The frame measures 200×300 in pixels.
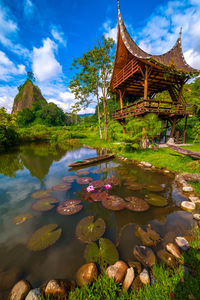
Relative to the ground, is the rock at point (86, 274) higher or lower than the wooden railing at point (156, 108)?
lower

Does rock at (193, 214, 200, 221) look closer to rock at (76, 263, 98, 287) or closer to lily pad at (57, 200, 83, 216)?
Answer: rock at (76, 263, 98, 287)

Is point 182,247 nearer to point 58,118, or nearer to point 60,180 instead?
point 60,180

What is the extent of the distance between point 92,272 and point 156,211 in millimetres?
2464

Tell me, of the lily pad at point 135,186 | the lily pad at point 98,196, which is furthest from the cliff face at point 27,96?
the lily pad at point 135,186

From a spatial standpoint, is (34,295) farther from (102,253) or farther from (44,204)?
(44,204)

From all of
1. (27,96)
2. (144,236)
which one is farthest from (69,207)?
(27,96)

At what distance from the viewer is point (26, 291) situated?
5.38ft

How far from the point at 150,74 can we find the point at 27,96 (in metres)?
70.6

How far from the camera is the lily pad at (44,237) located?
237 cm

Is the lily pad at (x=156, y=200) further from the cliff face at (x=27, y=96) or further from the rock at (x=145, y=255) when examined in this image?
the cliff face at (x=27, y=96)

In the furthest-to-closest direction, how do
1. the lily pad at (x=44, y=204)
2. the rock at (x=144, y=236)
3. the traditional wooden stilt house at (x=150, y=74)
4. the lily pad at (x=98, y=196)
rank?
1. the traditional wooden stilt house at (x=150, y=74)
2. the lily pad at (x=98, y=196)
3. the lily pad at (x=44, y=204)
4. the rock at (x=144, y=236)

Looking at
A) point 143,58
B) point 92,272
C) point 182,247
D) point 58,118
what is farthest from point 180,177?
point 58,118

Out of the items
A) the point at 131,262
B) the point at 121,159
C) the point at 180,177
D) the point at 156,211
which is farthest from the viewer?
the point at 121,159

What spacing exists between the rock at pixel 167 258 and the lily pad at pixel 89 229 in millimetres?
1260
